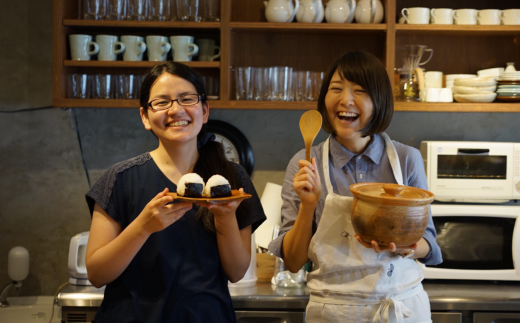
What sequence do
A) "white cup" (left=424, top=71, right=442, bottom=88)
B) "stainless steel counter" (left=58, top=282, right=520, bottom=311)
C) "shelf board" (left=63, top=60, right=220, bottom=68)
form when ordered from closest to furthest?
1. "stainless steel counter" (left=58, top=282, right=520, bottom=311)
2. "shelf board" (left=63, top=60, right=220, bottom=68)
3. "white cup" (left=424, top=71, right=442, bottom=88)

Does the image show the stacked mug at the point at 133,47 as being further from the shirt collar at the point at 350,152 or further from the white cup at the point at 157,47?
the shirt collar at the point at 350,152

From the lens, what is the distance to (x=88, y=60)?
229cm

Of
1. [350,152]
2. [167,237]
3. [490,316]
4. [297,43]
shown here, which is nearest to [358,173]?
[350,152]

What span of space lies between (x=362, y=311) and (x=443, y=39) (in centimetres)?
179

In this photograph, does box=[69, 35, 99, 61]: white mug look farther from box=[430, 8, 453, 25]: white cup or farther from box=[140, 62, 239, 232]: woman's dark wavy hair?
box=[430, 8, 453, 25]: white cup

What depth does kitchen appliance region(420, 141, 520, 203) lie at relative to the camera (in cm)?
223

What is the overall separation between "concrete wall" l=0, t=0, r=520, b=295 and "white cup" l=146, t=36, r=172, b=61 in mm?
484

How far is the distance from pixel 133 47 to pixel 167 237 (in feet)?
4.31

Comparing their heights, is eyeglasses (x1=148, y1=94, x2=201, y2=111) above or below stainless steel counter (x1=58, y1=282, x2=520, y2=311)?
above

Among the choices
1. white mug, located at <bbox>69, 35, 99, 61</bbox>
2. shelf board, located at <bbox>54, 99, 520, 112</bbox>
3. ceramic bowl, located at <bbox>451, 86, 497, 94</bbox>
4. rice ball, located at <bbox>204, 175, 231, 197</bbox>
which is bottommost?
rice ball, located at <bbox>204, 175, 231, 197</bbox>

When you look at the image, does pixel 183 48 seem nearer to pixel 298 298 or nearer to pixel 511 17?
pixel 298 298

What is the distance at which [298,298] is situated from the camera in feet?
6.46

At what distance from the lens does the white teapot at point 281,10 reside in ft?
7.42

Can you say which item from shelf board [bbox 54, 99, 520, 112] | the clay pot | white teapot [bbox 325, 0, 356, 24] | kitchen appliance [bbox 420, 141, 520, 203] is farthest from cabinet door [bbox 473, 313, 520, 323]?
white teapot [bbox 325, 0, 356, 24]
